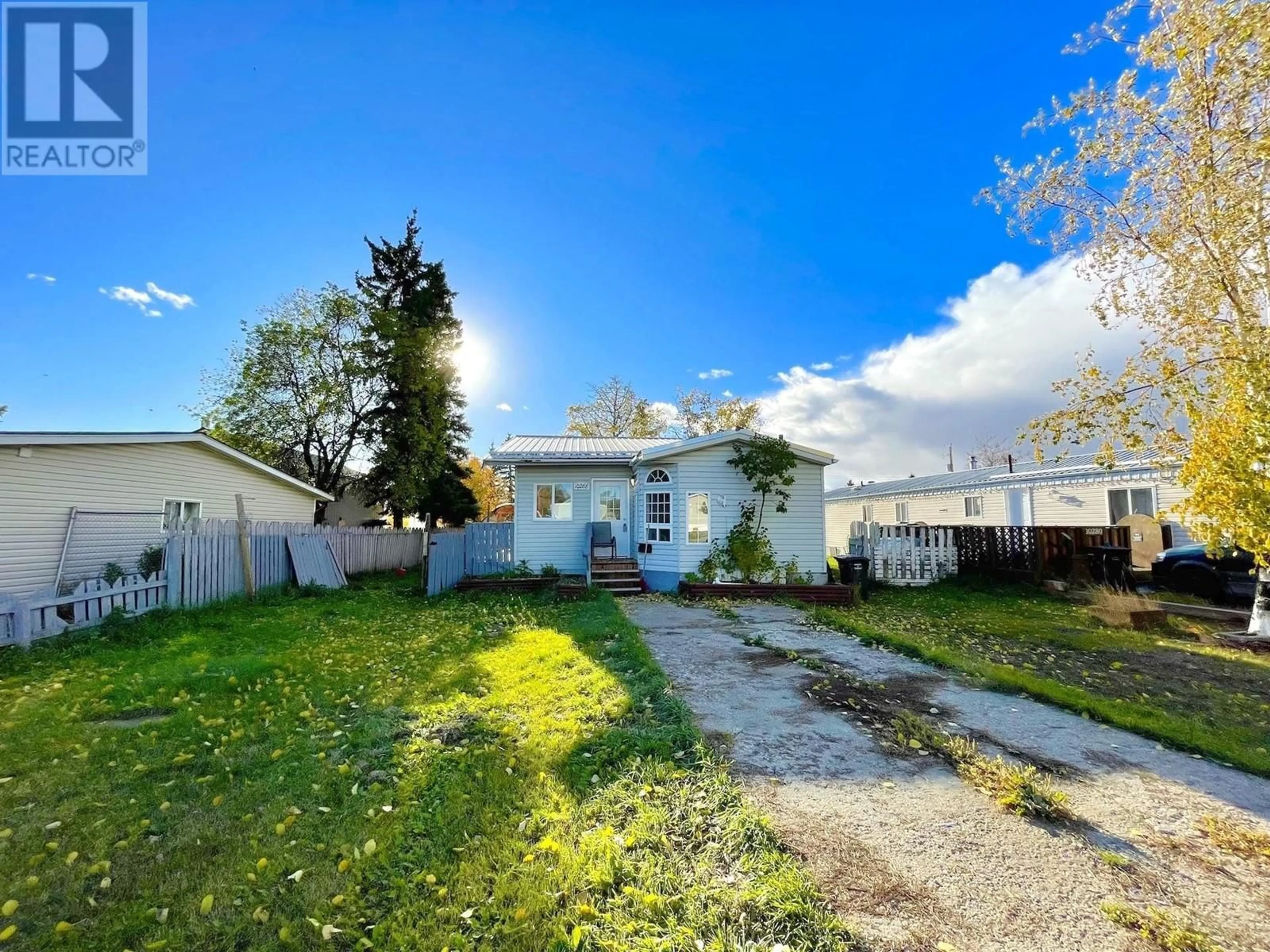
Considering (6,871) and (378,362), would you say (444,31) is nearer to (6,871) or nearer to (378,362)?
(6,871)

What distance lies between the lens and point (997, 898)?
2082 millimetres

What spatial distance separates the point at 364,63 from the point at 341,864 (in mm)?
11253

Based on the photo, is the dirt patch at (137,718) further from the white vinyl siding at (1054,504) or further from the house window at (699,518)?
the white vinyl siding at (1054,504)

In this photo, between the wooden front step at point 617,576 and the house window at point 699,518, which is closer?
the wooden front step at point 617,576

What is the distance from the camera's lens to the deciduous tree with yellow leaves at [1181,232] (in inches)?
184

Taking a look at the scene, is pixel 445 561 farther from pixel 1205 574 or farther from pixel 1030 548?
pixel 1205 574

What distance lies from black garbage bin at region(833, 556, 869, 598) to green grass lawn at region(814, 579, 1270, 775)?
1190mm

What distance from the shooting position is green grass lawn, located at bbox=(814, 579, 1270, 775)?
4.18m

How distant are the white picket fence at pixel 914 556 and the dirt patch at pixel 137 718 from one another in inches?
548

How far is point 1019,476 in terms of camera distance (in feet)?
64.7

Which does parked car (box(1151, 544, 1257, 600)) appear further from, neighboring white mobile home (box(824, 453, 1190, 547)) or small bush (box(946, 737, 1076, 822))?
small bush (box(946, 737, 1076, 822))

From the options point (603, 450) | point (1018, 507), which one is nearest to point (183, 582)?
point (603, 450)

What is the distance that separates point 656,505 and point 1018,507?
15.8 metres

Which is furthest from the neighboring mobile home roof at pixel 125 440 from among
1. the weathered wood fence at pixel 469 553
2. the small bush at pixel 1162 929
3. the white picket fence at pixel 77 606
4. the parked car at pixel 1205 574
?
the parked car at pixel 1205 574
